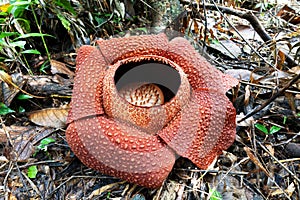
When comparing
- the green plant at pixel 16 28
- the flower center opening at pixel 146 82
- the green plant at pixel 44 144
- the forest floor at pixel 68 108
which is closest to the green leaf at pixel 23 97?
the forest floor at pixel 68 108

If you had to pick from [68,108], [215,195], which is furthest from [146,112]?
[68,108]

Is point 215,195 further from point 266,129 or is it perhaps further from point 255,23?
point 255,23

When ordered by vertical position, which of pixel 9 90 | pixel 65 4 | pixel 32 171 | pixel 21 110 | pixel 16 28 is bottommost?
pixel 32 171

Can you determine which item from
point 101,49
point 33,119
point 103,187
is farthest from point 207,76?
point 33,119

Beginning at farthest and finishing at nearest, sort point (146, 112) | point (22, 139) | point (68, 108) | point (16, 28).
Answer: point (16, 28) → point (68, 108) → point (22, 139) → point (146, 112)

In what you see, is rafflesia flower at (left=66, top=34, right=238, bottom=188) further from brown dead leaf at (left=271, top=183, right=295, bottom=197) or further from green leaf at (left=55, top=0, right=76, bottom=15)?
green leaf at (left=55, top=0, right=76, bottom=15)

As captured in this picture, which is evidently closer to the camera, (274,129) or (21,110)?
(274,129)

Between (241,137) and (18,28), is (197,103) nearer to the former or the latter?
(241,137)

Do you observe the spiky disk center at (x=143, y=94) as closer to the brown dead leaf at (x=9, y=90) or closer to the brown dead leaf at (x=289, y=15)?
the brown dead leaf at (x=9, y=90)

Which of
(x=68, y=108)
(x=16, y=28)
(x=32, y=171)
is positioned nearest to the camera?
(x=32, y=171)
